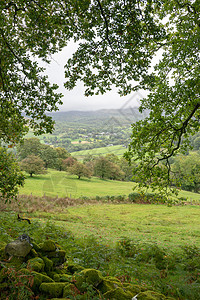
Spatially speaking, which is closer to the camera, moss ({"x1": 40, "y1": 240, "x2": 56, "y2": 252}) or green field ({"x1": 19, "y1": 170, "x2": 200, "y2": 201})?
moss ({"x1": 40, "y1": 240, "x2": 56, "y2": 252})

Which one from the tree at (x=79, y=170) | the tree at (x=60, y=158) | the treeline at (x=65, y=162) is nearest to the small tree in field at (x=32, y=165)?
the treeline at (x=65, y=162)

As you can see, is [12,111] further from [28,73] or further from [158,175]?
[158,175]

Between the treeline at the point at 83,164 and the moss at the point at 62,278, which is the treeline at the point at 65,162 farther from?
the moss at the point at 62,278

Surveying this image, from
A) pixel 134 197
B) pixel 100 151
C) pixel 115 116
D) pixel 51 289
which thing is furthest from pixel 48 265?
pixel 100 151

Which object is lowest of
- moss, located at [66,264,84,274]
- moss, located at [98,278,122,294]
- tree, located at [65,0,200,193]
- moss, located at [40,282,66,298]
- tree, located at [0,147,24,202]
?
→ moss, located at [66,264,84,274]

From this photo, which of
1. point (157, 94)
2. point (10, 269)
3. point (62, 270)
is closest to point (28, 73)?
point (157, 94)

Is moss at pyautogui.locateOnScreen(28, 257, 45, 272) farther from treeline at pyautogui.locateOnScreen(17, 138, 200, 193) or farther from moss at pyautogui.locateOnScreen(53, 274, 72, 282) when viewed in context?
treeline at pyautogui.locateOnScreen(17, 138, 200, 193)

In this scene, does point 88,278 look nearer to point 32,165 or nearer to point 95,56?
point 95,56

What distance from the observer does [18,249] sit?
4254mm

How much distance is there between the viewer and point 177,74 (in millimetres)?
9078

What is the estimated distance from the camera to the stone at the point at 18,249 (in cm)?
423

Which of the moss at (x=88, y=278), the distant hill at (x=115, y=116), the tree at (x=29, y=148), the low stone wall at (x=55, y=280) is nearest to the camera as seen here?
the low stone wall at (x=55, y=280)

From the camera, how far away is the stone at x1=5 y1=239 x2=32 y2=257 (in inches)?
167

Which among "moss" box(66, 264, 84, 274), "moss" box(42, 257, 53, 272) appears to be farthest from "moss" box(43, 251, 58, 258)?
"moss" box(66, 264, 84, 274)
